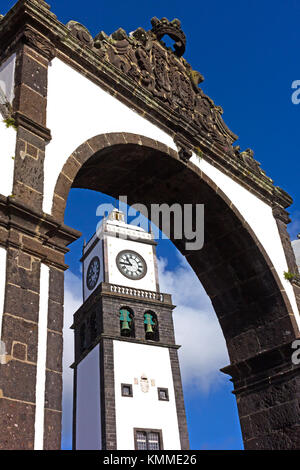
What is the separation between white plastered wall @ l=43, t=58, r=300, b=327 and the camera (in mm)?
5395

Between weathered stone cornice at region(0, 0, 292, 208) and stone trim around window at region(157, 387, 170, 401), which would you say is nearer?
weathered stone cornice at region(0, 0, 292, 208)

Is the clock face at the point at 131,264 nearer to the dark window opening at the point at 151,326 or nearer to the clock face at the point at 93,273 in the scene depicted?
the clock face at the point at 93,273

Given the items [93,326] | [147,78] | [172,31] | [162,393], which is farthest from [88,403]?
[147,78]

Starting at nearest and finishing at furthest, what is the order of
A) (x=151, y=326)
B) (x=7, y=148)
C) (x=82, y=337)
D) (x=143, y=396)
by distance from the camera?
(x=7, y=148) → (x=143, y=396) → (x=151, y=326) → (x=82, y=337)

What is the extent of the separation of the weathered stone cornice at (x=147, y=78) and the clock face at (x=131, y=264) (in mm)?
23507

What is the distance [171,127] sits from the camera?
7.37m

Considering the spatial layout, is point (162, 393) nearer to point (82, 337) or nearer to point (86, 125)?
point (82, 337)

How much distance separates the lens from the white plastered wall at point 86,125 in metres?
5.39

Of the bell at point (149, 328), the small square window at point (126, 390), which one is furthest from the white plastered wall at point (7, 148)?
the bell at point (149, 328)

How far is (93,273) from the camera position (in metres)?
33.8

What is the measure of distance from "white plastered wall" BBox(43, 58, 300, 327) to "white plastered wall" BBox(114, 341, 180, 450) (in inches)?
739

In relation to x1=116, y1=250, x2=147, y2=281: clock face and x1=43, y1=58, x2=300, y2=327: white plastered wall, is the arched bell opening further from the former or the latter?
x1=116, y1=250, x2=147, y2=281: clock face

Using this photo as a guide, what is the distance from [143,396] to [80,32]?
22.4 metres

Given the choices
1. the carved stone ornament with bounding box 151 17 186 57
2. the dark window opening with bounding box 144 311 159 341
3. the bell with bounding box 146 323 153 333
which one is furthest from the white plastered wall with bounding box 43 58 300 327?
the dark window opening with bounding box 144 311 159 341
